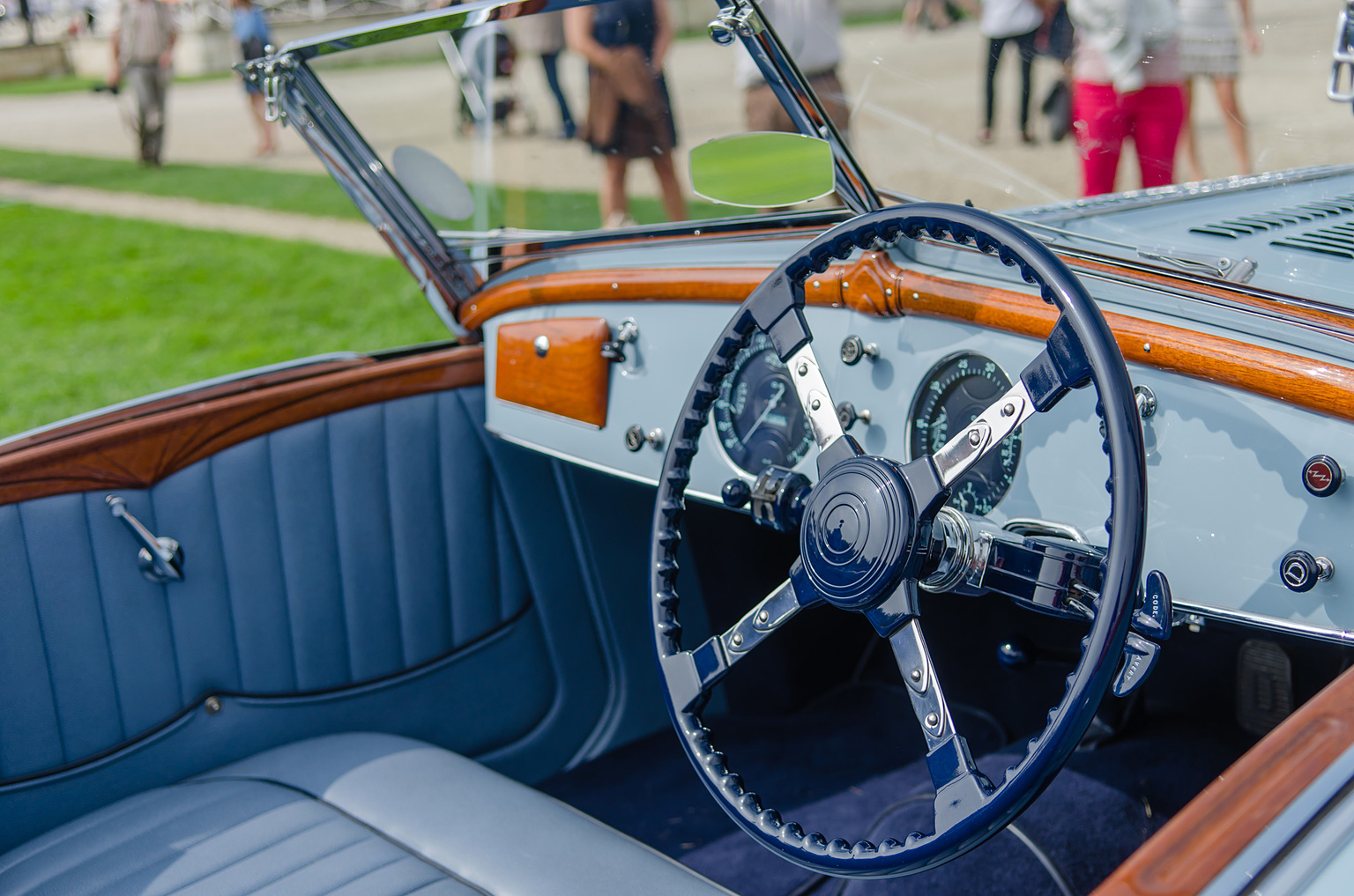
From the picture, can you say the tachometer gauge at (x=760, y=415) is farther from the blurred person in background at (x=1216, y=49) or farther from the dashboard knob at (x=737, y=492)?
the blurred person in background at (x=1216, y=49)

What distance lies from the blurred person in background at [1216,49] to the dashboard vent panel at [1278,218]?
0.47ft

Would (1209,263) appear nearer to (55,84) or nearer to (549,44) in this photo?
(549,44)

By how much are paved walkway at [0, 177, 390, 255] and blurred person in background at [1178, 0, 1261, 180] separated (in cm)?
610

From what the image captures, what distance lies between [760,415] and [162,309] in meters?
5.74

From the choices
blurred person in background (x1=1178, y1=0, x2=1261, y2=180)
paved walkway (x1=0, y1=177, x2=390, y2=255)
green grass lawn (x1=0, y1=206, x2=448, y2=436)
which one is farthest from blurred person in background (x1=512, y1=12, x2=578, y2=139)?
paved walkway (x1=0, y1=177, x2=390, y2=255)

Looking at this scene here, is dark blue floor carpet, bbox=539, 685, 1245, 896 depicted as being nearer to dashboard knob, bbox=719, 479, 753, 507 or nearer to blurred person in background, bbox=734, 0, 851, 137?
dashboard knob, bbox=719, 479, 753, 507

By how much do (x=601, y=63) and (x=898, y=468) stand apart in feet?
3.42

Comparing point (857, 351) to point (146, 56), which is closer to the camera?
point (857, 351)

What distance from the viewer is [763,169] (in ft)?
5.34

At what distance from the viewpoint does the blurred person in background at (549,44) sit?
5.95 ft

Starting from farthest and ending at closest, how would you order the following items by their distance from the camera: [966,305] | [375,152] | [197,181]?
[197,181] → [375,152] → [966,305]

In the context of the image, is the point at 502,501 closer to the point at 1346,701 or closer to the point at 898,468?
the point at 898,468

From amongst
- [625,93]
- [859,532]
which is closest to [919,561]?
[859,532]

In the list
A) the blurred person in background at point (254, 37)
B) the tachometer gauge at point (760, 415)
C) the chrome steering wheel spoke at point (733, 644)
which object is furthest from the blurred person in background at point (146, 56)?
the chrome steering wheel spoke at point (733, 644)
